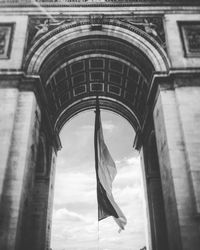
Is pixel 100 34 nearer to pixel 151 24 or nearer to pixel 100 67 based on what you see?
pixel 151 24

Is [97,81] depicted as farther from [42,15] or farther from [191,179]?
[191,179]

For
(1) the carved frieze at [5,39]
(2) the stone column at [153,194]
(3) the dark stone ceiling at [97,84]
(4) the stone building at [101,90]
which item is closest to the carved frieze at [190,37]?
(4) the stone building at [101,90]

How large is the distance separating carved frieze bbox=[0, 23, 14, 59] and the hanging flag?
555 cm

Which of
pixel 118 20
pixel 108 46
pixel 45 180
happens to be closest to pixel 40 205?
pixel 45 180

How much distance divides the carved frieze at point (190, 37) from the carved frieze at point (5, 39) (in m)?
8.80

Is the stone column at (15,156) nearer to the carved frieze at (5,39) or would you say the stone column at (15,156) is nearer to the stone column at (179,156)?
the carved frieze at (5,39)

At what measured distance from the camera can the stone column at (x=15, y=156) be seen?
30.5 ft

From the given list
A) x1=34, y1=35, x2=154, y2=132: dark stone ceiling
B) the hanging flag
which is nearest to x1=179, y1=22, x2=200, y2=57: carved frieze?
x1=34, y1=35, x2=154, y2=132: dark stone ceiling

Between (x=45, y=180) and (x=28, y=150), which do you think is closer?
(x=28, y=150)

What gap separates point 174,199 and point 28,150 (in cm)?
623

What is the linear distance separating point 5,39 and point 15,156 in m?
6.34

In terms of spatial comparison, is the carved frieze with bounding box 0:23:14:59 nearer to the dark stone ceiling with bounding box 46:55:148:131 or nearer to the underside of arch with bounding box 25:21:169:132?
the underside of arch with bounding box 25:21:169:132

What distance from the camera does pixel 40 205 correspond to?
635 inches

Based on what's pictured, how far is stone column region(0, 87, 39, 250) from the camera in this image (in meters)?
9.30
